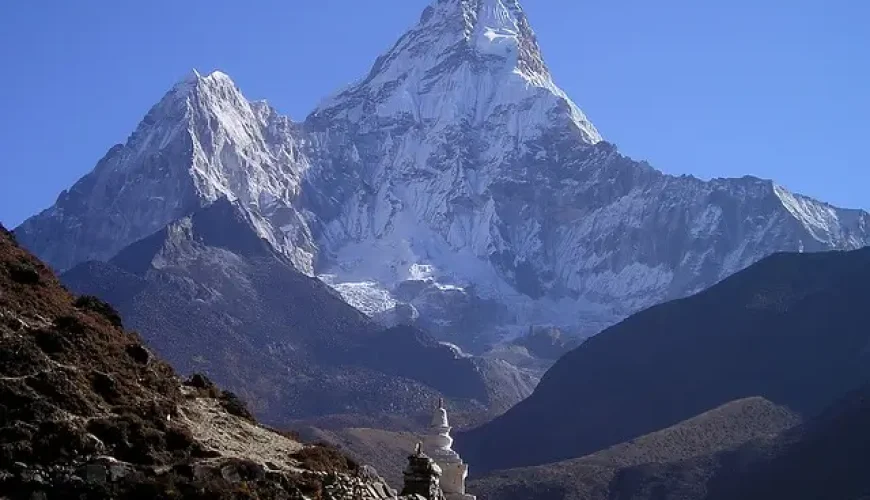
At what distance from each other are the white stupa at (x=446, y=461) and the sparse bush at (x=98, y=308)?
34.5 ft

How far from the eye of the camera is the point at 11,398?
29766 millimetres

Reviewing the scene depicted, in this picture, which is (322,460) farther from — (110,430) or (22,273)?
(22,273)

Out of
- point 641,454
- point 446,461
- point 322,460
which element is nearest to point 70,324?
point 322,460

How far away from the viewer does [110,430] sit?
30.2 metres

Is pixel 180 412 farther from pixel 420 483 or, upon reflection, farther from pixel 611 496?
pixel 611 496

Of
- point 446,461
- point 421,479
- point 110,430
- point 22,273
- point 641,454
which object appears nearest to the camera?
point 110,430

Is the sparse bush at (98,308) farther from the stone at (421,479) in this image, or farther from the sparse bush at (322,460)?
the stone at (421,479)

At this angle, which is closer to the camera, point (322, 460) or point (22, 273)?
point (322, 460)

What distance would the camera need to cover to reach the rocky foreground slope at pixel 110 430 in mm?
28609

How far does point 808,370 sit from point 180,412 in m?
173

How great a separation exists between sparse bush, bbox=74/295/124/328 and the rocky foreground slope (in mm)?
2609

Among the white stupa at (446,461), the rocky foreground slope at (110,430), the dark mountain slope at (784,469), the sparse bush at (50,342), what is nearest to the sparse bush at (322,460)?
the rocky foreground slope at (110,430)

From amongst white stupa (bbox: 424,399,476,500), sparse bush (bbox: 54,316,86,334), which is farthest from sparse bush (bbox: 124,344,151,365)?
white stupa (bbox: 424,399,476,500)

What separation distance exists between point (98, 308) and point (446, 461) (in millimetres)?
11590
